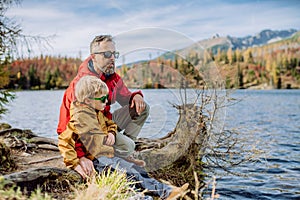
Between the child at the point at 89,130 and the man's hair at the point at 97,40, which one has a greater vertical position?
the man's hair at the point at 97,40

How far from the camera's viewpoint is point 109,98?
5.26 m

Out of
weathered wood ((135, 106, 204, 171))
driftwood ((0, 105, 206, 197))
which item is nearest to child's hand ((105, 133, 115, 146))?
driftwood ((0, 105, 206, 197))

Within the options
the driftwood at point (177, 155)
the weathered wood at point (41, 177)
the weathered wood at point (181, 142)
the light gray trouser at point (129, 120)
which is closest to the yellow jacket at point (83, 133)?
the weathered wood at point (41, 177)

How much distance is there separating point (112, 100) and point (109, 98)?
16 cm

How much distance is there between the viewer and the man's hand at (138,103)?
524cm

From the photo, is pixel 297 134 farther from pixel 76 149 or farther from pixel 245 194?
pixel 76 149

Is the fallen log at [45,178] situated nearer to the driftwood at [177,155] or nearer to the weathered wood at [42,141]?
the driftwood at [177,155]

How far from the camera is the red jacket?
15.5ft

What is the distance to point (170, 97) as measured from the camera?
657cm

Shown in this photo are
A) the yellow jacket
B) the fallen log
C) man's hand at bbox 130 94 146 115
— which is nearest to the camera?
the yellow jacket

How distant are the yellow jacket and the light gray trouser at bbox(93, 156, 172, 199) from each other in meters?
0.15

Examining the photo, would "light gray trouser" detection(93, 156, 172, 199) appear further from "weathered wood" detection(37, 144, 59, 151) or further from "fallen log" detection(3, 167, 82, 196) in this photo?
"weathered wood" detection(37, 144, 59, 151)

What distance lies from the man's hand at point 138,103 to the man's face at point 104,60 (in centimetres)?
Result: 53

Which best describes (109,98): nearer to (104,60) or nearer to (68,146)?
(104,60)
